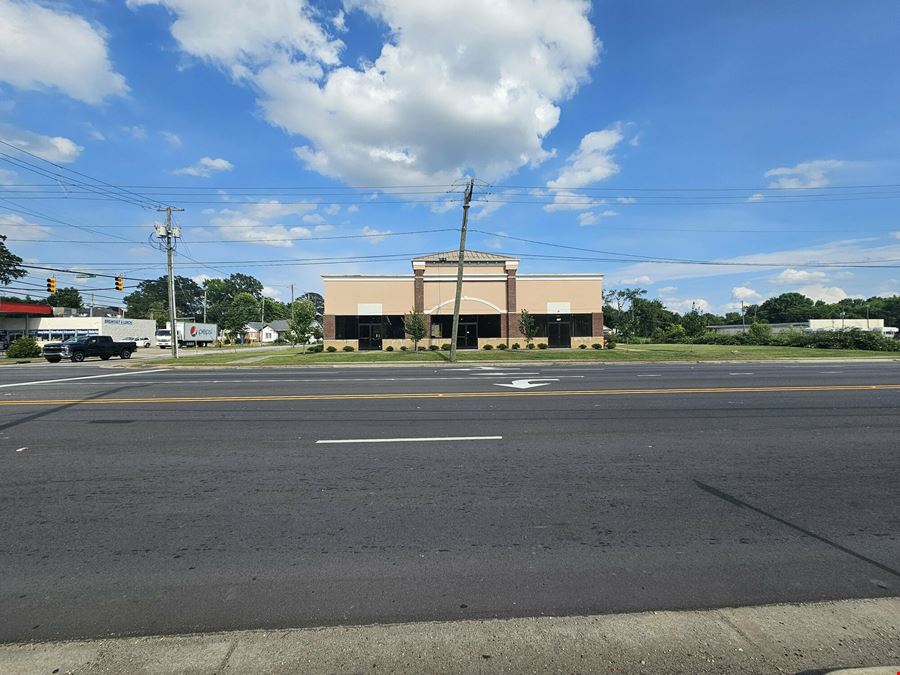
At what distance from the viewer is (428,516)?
436 centimetres

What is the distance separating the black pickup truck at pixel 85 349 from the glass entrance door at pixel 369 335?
16.7m

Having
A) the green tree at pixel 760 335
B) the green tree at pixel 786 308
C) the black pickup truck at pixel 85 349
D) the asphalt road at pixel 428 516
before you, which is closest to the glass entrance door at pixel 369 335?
the black pickup truck at pixel 85 349

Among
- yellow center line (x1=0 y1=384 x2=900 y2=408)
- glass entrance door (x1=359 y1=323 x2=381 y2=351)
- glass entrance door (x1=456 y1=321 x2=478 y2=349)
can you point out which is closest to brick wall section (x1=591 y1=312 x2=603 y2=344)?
glass entrance door (x1=456 y1=321 x2=478 y2=349)

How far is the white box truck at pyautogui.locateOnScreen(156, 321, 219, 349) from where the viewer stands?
55.6m

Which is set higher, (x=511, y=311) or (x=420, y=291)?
(x=420, y=291)

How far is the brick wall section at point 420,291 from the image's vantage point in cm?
3703

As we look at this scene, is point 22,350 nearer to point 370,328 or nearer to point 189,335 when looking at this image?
point 370,328

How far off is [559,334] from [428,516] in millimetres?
35098

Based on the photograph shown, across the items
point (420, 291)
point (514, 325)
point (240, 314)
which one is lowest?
point (514, 325)

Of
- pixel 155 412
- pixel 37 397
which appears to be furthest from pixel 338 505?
pixel 37 397

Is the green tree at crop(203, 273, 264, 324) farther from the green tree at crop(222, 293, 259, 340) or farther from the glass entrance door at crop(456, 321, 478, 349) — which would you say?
the glass entrance door at crop(456, 321, 478, 349)

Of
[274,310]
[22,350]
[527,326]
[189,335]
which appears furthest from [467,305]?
[274,310]

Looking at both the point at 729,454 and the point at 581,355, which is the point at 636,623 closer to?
the point at 729,454

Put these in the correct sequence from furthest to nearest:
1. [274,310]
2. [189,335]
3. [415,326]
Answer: [274,310] → [189,335] → [415,326]
